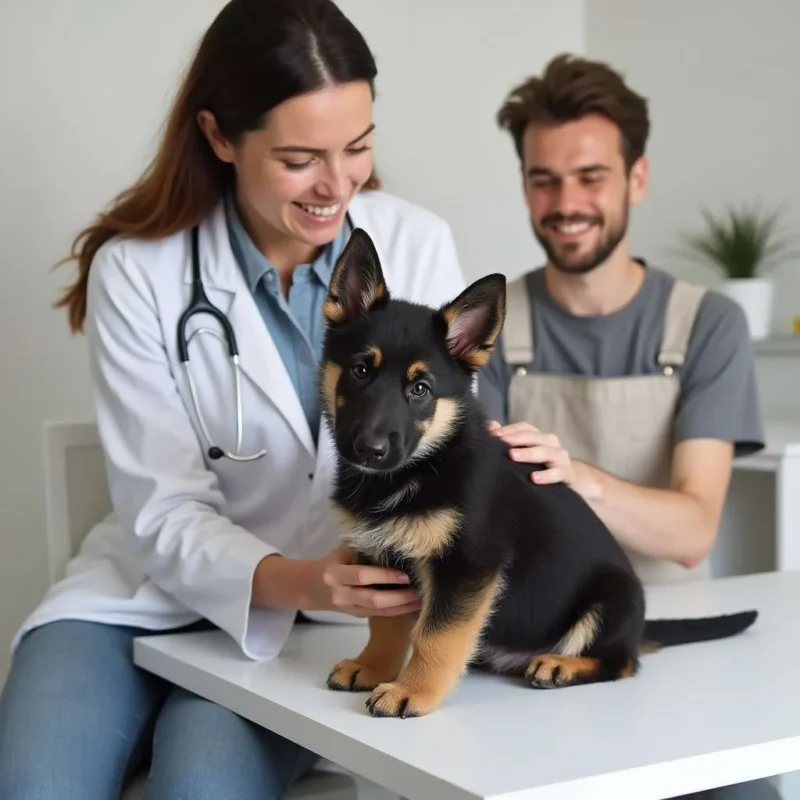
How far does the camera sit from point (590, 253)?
2.09m

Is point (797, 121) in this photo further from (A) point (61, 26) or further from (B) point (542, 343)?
(A) point (61, 26)

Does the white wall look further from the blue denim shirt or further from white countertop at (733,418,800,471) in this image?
white countertop at (733,418,800,471)

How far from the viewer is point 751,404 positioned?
6.59 feet

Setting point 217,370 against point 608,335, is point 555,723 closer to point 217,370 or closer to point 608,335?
point 217,370

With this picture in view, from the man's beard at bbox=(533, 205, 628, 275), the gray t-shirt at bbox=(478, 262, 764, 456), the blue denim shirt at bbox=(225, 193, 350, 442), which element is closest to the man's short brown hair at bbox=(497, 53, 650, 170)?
the man's beard at bbox=(533, 205, 628, 275)

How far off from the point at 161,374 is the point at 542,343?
83 centimetres

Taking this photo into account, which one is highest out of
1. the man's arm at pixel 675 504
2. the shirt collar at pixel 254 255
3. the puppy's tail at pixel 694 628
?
the shirt collar at pixel 254 255

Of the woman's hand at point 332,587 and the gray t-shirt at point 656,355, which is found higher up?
the gray t-shirt at point 656,355

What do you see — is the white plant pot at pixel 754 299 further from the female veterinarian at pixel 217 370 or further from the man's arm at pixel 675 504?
the female veterinarian at pixel 217 370

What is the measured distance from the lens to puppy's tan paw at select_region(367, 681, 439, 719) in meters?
1.07

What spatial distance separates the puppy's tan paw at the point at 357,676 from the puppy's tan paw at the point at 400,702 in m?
0.09

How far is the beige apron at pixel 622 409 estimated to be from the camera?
2039mm

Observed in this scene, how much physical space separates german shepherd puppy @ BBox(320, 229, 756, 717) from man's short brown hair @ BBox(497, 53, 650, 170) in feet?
3.50

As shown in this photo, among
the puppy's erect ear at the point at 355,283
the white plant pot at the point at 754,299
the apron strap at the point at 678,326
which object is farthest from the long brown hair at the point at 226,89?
the white plant pot at the point at 754,299
